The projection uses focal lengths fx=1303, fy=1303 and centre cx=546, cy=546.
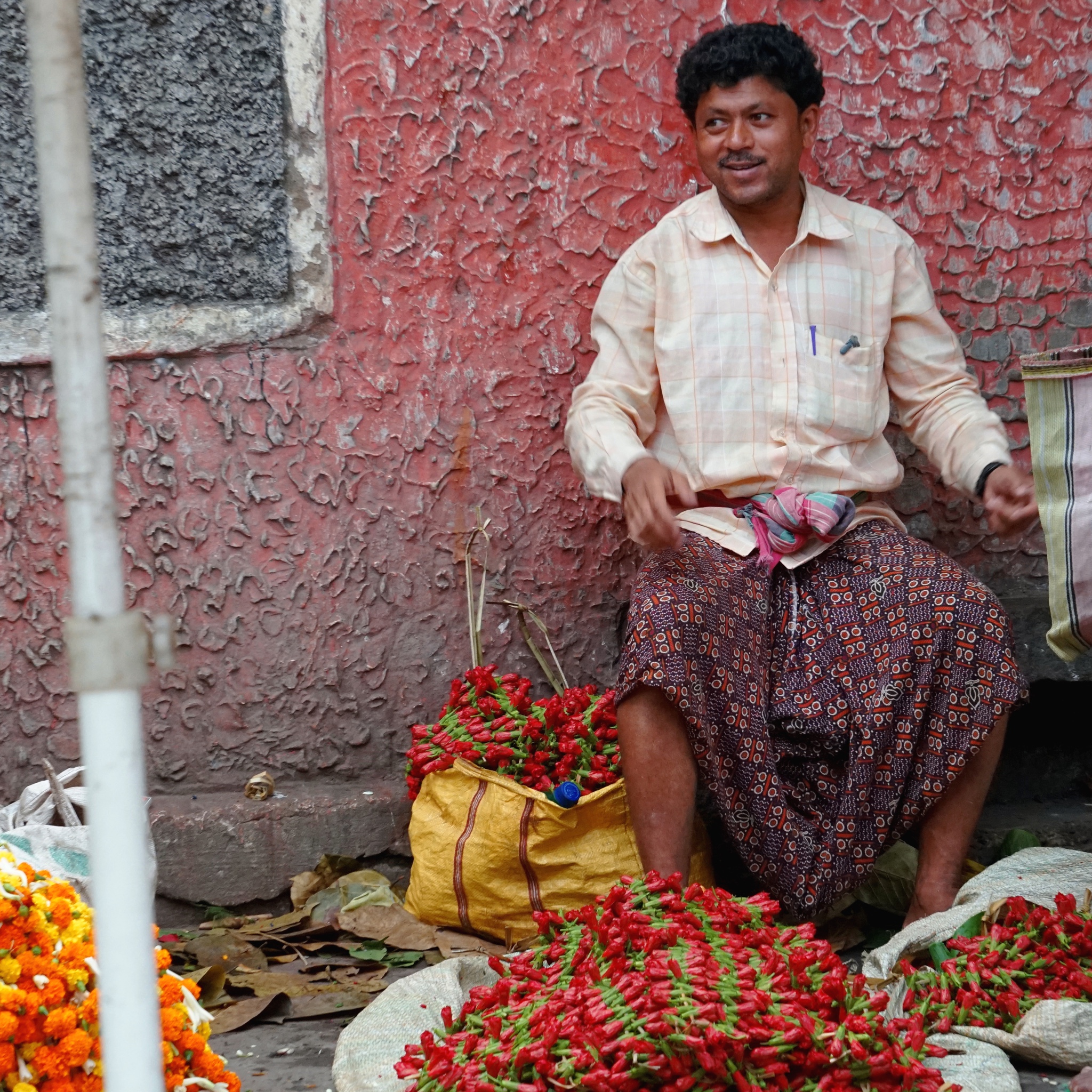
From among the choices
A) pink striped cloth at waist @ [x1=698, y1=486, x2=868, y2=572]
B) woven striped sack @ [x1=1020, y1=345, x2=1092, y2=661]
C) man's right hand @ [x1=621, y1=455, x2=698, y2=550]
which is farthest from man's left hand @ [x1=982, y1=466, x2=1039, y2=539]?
man's right hand @ [x1=621, y1=455, x2=698, y2=550]

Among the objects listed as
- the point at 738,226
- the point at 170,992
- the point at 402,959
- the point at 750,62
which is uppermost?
the point at 750,62

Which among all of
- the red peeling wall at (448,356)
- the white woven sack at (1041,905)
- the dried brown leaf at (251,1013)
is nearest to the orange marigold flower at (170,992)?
the dried brown leaf at (251,1013)

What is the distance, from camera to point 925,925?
232 centimetres

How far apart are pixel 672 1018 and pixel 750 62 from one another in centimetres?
197

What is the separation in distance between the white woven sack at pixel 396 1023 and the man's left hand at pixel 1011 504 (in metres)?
1.25

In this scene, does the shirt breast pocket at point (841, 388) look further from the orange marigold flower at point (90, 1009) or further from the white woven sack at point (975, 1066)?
the orange marigold flower at point (90, 1009)

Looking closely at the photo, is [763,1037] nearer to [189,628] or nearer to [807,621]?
[807,621]

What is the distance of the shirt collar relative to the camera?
2.83m

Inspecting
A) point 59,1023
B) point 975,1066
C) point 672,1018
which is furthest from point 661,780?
point 59,1023

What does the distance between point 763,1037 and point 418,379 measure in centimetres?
177

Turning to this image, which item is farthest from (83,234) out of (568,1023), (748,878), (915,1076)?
(748,878)

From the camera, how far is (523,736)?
2.69m

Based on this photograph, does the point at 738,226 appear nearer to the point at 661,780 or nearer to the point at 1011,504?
the point at 1011,504

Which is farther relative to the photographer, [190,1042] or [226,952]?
[226,952]
